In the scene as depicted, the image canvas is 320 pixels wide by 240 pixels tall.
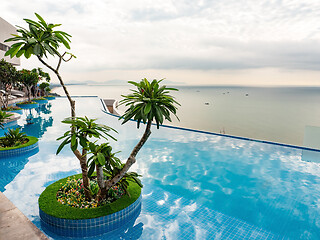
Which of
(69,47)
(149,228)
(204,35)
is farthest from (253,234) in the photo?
(204,35)

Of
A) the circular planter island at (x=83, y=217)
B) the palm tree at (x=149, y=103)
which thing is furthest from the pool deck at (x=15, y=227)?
the palm tree at (x=149, y=103)

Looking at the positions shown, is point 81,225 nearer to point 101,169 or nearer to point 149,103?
point 101,169

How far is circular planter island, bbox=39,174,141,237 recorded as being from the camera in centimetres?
414

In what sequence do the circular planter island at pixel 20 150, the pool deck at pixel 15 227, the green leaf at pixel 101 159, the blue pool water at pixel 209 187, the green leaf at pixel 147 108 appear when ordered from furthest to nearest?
1. the circular planter island at pixel 20 150
2. the blue pool water at pixel 209 187
3. the green leaf at pixel 101 159
4. the green leaf at pixel 147 108
5. the pool deck at pixel 15 227

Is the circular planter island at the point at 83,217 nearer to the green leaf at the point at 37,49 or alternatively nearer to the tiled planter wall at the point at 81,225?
A: the tiled planter wall at the point at 81,225

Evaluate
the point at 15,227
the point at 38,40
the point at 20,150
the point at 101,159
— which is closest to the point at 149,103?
the point at 101,159

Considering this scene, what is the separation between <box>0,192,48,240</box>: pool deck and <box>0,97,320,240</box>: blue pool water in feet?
2.07

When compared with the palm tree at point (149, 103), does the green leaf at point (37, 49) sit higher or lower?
higher

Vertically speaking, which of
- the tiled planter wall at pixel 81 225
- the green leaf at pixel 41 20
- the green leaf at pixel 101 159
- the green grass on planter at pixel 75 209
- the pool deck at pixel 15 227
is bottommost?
the tiled planter wall at pixel 81 225

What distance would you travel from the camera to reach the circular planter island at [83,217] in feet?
13.6

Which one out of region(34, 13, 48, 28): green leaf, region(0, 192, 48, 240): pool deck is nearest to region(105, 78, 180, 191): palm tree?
region(0, 192, 48, 240): pool deck

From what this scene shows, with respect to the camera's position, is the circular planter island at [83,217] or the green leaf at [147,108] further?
the circular planter island at [83,217]

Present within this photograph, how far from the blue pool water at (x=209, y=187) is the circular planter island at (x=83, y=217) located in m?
0.19

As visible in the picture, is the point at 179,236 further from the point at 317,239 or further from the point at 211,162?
the point at 211,162
